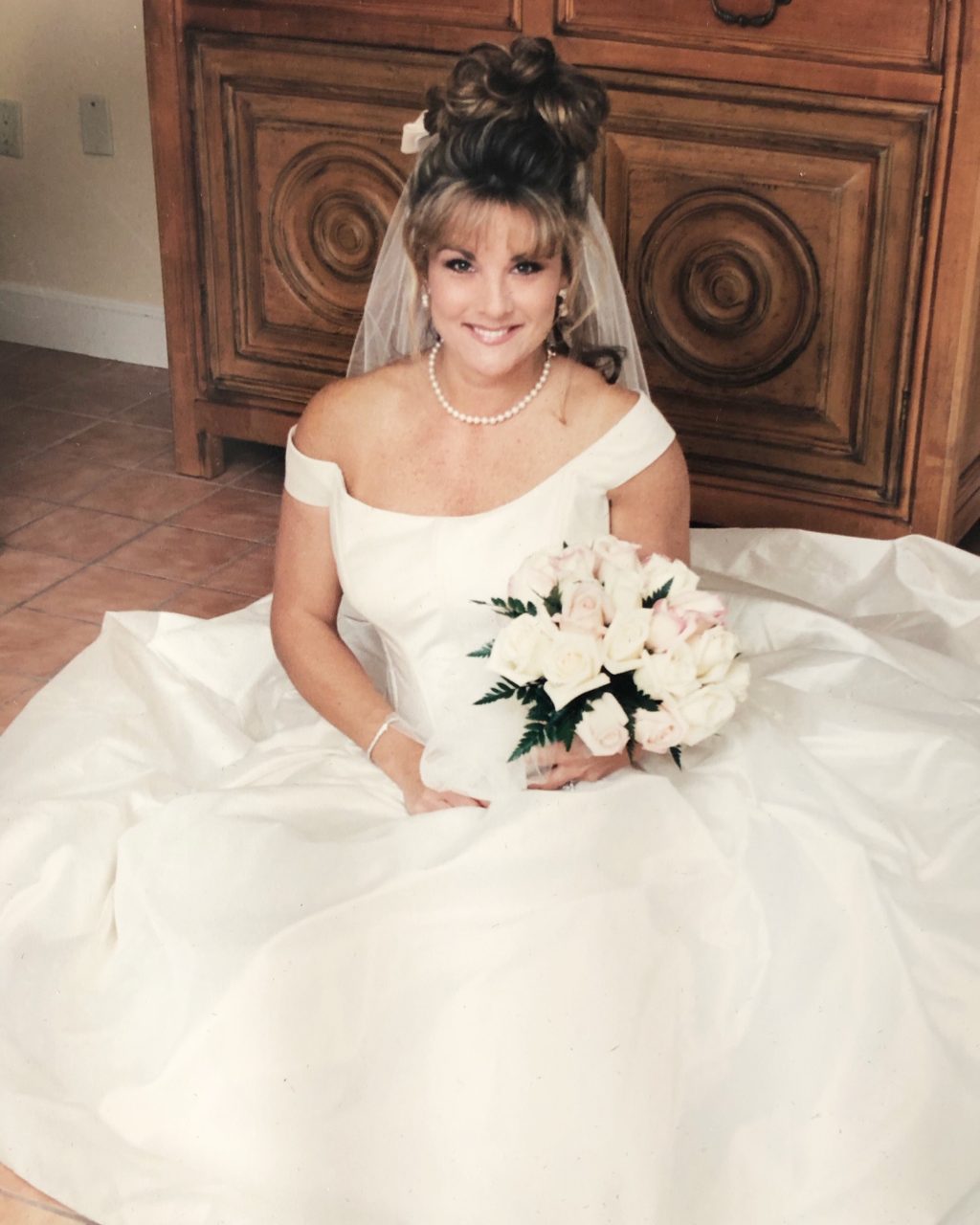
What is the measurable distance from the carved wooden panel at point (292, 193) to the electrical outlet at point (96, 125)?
0.87m

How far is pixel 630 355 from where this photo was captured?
86.5 inches

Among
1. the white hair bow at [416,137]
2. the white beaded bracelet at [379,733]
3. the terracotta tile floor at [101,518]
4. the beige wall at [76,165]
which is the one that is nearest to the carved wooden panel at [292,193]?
the terracotta tile floor at [101,518]

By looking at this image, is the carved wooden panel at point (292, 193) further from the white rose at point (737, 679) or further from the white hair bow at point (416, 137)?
the white rose at point (737, 679)

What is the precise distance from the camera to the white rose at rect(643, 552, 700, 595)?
1.74m

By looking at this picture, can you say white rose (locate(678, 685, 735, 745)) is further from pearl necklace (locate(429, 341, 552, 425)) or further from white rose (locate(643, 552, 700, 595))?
pearl necklace (locate(429, 341, 552, 425))

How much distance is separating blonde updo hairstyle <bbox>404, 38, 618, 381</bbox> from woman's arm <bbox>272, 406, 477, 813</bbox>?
396 mm

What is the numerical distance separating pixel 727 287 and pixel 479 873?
1.40 m

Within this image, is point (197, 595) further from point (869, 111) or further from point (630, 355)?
point (869, 111)

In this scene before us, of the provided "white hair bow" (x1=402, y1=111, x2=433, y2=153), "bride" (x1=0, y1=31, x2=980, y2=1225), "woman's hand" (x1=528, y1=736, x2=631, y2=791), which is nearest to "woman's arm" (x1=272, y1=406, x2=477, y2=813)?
"bride" (x1=0, y1=31, x2=980, y2=1225)

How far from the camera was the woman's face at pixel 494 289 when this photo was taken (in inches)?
74.5

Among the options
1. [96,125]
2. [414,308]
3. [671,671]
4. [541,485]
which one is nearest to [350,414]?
[414,308]

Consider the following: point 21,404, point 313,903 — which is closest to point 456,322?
point 313,903

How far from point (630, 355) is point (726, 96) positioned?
712 mm

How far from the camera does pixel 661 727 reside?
1.71m
